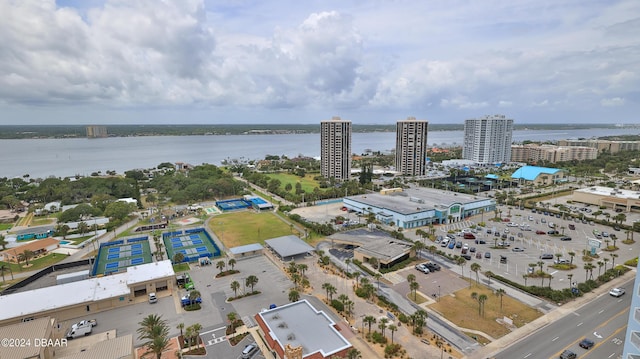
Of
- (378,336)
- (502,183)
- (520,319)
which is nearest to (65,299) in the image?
(378,336)

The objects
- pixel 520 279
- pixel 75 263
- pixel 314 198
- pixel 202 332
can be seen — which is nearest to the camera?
pixel 202 332

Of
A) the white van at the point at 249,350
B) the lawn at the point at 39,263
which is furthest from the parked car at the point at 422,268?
the lawn at the point at 39,263

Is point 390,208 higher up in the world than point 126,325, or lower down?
higher up

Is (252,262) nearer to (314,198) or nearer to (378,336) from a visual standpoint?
(378,336)

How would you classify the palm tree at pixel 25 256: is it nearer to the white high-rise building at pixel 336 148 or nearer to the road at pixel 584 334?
the road at pixel 584 334

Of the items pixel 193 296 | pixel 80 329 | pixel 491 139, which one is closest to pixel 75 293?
pixel 80 329
